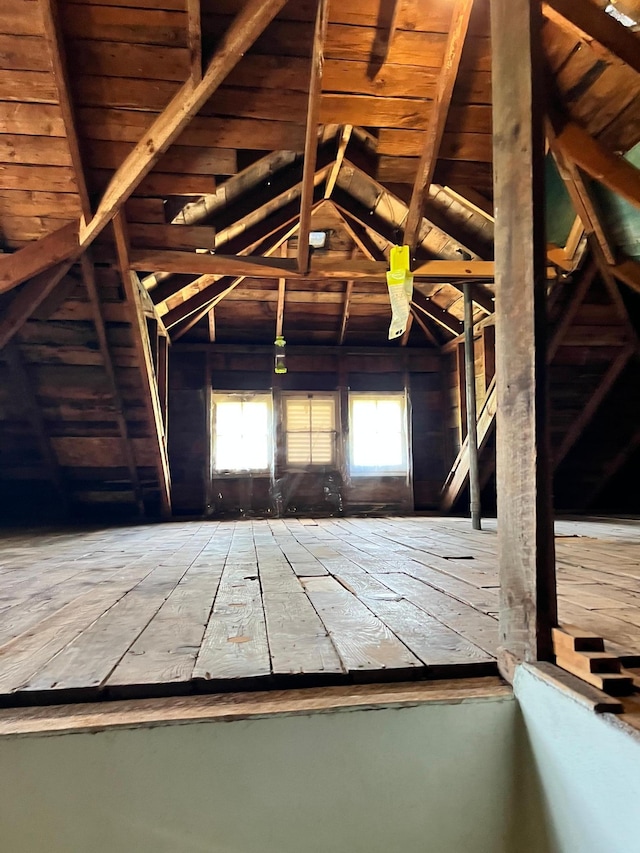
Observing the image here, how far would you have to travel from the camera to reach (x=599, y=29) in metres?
2.61

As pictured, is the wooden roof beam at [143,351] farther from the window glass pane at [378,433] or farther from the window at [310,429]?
the window glass pane at [378,433]

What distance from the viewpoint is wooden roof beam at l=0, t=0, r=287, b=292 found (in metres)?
2.76

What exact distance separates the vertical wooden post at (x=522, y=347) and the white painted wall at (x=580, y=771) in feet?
0.42

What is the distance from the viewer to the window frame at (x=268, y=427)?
23.0ft

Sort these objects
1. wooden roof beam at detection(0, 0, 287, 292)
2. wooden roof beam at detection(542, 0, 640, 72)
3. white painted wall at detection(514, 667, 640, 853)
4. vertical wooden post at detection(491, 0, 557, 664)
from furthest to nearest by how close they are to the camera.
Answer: wooden roof beam at detection(0, 0, 287, 292)
wooden roof beam at detection(542, 0, 640, 72)
vertical wooden post at detection(491, 0, 557, 664)
white painted wall at detection(514, 667, 640, 853)

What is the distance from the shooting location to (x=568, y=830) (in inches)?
43.1

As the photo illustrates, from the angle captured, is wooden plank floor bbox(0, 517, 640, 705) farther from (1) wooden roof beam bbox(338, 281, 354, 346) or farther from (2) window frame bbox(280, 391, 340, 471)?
(1) wooden roof beam bbox(338, 281, 354, 346)

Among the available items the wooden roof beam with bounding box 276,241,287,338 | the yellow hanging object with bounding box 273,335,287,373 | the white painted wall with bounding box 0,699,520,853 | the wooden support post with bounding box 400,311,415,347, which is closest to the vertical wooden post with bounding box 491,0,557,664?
the white painted wall with bounding box 0,699,520,853

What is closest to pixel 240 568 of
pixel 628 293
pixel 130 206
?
pixel 130 206

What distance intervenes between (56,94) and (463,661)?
3327mm

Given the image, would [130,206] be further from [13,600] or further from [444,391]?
[444,391]

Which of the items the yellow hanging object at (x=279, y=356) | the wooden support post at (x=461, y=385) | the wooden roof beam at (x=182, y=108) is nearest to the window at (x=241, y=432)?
the yellow hanging object at (x=279, y=356)

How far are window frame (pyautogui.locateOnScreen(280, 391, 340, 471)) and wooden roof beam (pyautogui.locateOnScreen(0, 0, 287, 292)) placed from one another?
153 inches

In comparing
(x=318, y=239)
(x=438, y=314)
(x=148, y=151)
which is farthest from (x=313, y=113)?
(x=438, y=314)
